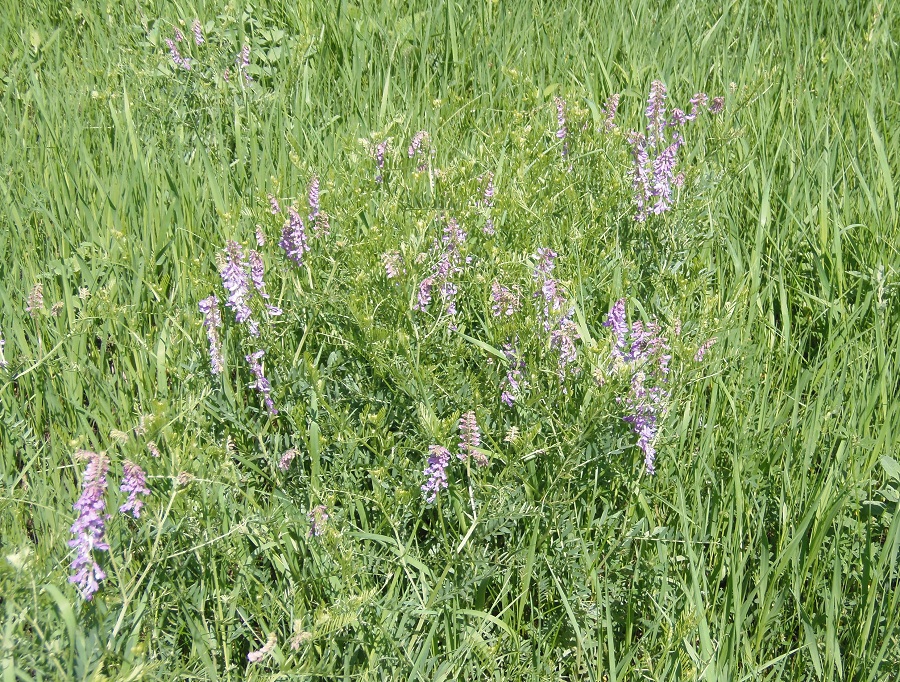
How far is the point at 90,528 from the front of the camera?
1767mm

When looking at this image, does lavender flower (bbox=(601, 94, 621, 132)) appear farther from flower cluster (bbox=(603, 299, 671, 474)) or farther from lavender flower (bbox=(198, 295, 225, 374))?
lavender flower (bbox=(198, 295, 225, 374))

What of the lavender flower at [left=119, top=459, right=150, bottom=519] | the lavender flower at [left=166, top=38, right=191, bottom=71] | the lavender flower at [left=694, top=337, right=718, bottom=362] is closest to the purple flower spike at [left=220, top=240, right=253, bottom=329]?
the lavender flower at [left=119, top=459, right=150, bottom=519]

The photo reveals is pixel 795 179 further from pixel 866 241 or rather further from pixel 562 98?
pixel 562 98

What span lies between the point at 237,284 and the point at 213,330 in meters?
0.15

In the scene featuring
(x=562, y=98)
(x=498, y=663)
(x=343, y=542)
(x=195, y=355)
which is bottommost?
(x=498, y=663)

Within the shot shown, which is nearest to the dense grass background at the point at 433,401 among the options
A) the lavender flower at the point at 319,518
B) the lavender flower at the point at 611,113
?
the lavender flower at the point at 319,518

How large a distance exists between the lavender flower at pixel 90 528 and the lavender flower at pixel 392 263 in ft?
3.09

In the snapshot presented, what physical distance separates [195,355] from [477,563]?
38.6 inches

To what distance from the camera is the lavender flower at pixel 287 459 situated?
7.26 feet

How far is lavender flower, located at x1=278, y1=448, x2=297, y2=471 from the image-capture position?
221 cm

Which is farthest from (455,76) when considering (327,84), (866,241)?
(866,241)

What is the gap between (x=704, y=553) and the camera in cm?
225

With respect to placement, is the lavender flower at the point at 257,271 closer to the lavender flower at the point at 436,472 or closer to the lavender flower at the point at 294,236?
the lavender flower at the point at 294,236

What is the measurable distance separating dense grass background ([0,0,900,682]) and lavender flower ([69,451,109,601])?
5cm
